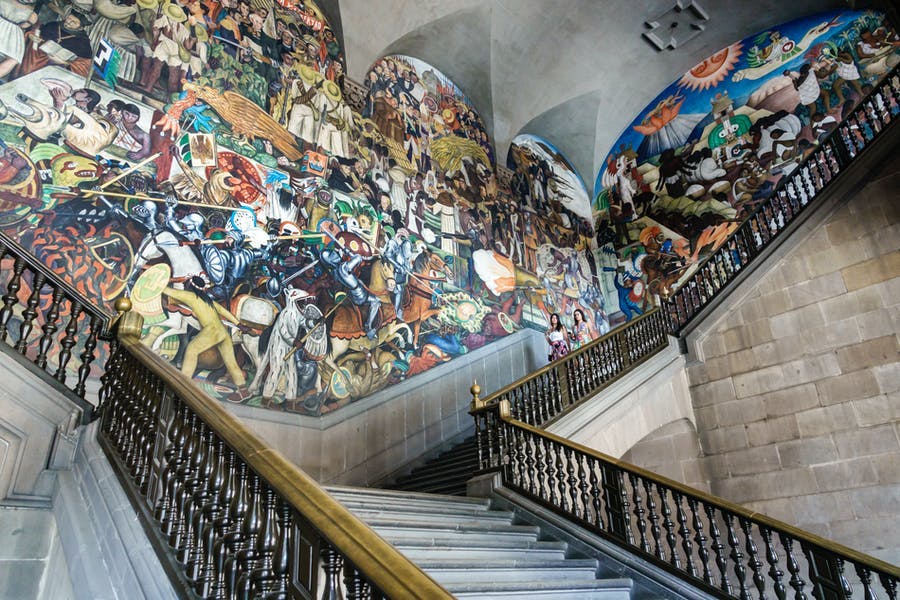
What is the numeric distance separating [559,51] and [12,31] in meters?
9.57

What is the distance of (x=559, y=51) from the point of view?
1210 cm

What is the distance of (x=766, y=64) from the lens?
1142cm

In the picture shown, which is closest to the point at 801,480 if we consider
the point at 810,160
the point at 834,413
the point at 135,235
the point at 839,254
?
Answer: the point at 834,413

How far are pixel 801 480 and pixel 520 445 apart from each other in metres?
3.59

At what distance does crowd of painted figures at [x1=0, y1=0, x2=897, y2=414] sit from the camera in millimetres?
5586

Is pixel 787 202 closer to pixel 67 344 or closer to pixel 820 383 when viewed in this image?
pixel 820 383

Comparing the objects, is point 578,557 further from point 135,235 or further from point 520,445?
point 135,235

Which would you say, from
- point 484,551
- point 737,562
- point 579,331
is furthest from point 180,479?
point 579,331

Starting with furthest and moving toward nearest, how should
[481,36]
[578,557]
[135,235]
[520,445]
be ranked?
[481,36], [135,235], [520,445], [578,557]

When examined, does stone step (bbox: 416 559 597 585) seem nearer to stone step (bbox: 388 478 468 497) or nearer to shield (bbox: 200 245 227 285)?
stone step (bbox: 388 478 468 497)

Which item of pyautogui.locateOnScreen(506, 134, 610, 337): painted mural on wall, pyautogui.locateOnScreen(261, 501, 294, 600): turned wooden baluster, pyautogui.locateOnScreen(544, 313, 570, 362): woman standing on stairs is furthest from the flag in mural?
pyautogui.locateOnScreen(506, 134, 610, 337): painted mural on wall

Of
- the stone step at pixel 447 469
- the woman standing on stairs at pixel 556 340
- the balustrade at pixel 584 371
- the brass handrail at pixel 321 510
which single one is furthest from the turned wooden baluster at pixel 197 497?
the woman standing on stairs at pixel 556 340

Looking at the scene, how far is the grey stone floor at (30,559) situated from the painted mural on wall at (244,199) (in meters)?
2.41

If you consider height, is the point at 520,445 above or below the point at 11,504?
above
